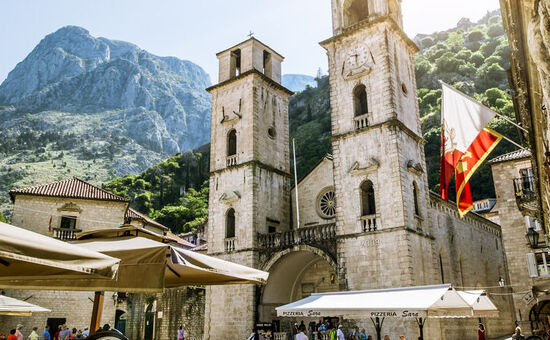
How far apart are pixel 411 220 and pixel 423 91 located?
6971 cm

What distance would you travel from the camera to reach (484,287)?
88.7 ft

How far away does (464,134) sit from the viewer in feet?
32.3

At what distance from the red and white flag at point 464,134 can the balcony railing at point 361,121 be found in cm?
1068

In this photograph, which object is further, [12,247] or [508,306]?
[508,306]

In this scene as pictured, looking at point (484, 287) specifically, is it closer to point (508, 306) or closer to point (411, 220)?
point (508, 306)

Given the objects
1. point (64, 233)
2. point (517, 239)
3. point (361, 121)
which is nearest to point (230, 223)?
point (361, 121)

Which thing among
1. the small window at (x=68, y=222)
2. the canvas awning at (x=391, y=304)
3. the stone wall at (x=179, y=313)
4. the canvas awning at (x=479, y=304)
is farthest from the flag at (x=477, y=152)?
the small window at (x=68, y=222)

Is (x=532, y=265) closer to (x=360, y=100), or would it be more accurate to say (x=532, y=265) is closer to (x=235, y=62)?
(x=360, y=100)

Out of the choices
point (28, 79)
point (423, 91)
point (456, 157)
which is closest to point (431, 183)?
point (423, 91)

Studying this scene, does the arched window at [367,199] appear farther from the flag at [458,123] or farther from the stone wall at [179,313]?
the stone wall at [179,313]

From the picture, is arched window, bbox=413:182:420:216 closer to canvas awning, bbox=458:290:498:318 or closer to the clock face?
the clock face

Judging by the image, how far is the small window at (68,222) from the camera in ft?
91.4

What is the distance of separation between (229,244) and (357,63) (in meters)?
11.8

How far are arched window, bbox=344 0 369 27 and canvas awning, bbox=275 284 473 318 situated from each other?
16.3 meters
